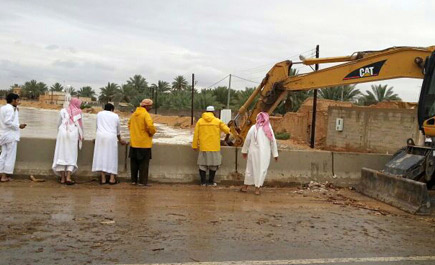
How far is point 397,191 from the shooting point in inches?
305

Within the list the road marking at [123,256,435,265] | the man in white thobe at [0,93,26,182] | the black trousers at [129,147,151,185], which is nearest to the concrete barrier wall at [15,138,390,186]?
the black trousers at [129,147,151,185]

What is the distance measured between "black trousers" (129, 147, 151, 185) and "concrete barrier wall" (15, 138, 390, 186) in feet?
1.37

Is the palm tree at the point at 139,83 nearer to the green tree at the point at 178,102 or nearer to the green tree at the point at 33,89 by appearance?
the green tree at the point at 178,102

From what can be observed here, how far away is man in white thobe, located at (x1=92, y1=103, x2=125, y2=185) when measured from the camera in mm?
8344

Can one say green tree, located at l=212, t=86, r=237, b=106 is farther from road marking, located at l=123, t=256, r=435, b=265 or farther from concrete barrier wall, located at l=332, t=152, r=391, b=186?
road marking, located at l=123, t=256, r=435, b=265

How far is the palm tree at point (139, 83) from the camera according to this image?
84.1 meters

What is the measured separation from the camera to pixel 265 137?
850 centimetres

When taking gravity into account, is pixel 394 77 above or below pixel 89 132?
above

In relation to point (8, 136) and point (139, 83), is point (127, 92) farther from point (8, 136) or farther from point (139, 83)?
point (8, 136)

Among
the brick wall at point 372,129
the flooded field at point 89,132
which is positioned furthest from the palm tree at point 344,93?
the brick wall at point 372,129

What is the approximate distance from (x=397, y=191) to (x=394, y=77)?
2.22 m

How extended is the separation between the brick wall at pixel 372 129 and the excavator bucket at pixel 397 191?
10.0m

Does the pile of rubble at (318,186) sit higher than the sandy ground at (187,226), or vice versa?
the pile of rubble at (318,186)

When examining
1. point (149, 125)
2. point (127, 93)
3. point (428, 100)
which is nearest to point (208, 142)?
point (149, 125)
